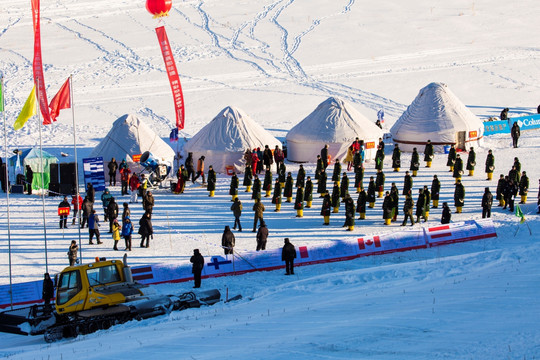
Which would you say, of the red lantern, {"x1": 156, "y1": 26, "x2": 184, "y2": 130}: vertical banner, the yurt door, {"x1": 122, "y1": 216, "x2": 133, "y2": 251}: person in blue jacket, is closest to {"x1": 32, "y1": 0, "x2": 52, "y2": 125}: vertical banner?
{"x1": 156, "y1": 26, "x2": 184, "y2": 130}: vertical banner

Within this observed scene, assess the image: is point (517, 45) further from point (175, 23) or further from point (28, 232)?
point (28, 232)

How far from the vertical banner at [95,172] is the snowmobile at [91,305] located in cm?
1119

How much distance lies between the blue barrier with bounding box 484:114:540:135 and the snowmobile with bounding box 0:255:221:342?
64.8 ft

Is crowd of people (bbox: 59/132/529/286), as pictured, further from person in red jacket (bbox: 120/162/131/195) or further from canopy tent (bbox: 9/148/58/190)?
canopy tent (bbox: 9/148/58/190)

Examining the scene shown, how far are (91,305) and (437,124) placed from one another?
1765 centimetres

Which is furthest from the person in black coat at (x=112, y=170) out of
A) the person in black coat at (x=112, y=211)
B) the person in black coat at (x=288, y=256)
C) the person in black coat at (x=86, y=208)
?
the person in black coat at (x=288, y=256)

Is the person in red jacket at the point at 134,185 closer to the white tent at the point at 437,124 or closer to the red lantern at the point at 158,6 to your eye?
the red lantern at the point at 158,6

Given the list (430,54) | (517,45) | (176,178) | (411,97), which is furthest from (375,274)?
(517,45)

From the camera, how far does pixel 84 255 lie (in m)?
18.3

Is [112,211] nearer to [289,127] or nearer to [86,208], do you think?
[86,208]

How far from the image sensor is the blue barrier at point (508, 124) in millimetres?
30984

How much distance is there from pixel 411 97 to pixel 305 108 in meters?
5.54

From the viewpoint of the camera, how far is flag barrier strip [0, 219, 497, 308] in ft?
51.6

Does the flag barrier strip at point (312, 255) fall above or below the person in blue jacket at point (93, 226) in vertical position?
below
